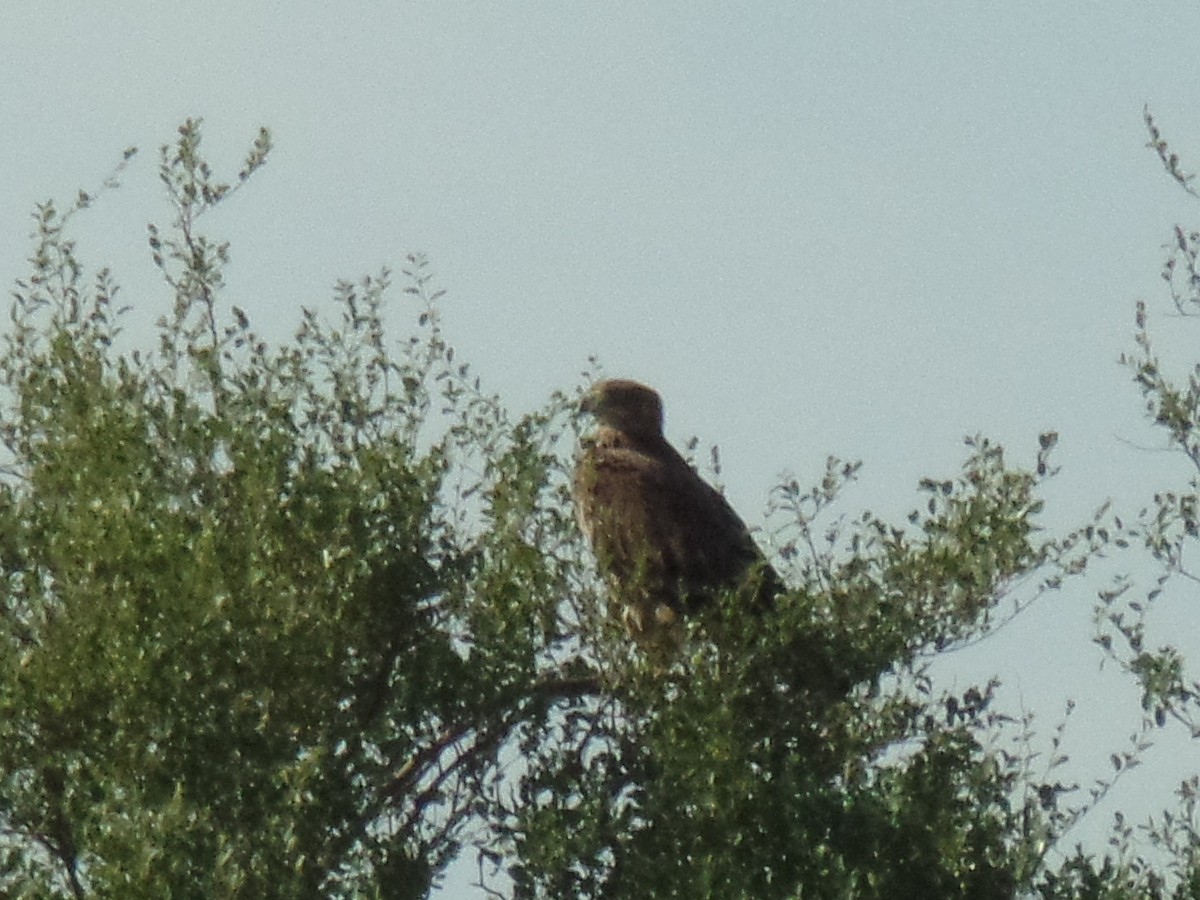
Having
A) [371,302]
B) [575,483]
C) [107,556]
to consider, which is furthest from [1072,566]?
[107,556]

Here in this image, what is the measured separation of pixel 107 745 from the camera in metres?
7.69

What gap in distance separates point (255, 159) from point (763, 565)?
2.70 metres

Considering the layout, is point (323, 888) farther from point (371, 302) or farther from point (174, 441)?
point (371, 302)

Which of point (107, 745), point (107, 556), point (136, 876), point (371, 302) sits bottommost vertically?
point (136, 876)

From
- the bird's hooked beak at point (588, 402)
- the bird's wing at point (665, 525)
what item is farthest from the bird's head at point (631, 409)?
the bird's hooked beak at point (588, 402)

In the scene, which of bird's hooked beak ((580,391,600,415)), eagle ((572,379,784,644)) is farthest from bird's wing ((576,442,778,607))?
bird's hooked beak ((580,391,600,415))

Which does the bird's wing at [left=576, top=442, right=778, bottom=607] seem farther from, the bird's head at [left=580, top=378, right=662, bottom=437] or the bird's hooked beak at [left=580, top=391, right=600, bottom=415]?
the bird's head at [left=580, top=378, right=662, bottom=437]

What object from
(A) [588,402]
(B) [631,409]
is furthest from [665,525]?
(B) [631,409]

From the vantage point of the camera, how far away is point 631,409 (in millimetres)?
12664

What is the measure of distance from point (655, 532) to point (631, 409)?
209cm

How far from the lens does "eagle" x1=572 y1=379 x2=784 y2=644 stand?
8.90 m

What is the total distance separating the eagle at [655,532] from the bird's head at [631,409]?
0.04m

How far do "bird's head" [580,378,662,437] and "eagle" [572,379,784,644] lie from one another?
39 millimetres

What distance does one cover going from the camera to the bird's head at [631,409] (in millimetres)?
12539
